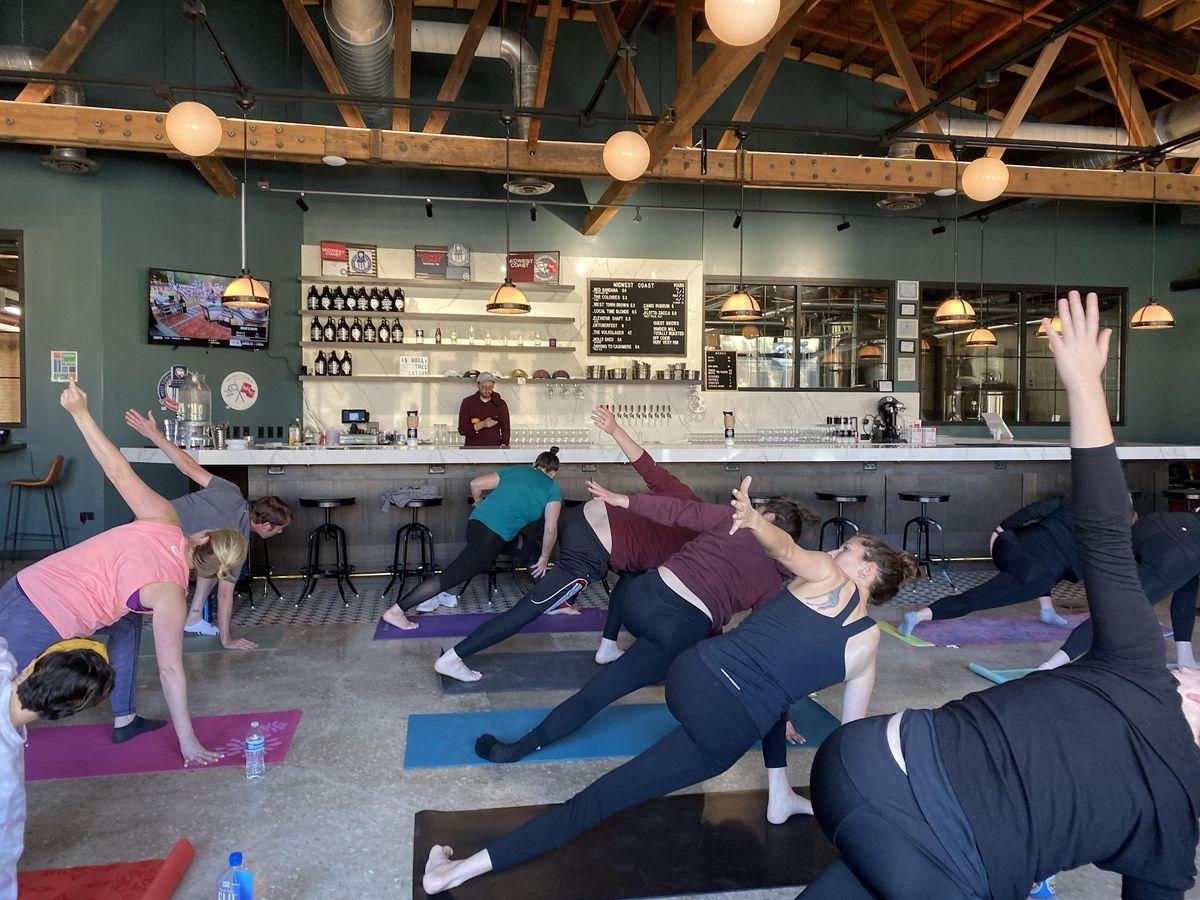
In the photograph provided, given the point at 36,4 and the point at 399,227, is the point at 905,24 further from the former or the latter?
the point at 36,4

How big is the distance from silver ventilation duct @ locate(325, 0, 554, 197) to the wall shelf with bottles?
5.76 feet

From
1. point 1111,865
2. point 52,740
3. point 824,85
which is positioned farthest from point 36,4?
point 1111,865

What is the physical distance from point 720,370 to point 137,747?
285 inches

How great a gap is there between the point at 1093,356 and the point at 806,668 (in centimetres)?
108

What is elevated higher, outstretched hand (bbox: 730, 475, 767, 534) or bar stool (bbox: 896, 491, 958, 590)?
outstretched hand (bbox: 730, 475, 767, 534)

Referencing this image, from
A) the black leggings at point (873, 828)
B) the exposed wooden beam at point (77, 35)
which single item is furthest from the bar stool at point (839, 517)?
the exposed wooden beam at point (77, 35)

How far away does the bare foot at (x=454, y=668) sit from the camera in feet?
13.4

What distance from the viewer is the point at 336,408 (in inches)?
339

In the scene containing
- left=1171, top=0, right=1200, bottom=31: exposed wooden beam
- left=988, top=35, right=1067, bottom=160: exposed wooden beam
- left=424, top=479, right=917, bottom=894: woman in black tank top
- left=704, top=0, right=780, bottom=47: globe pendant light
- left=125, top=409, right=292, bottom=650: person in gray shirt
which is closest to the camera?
left=424, top=479, right=917, bottom=894: woman in black tank top

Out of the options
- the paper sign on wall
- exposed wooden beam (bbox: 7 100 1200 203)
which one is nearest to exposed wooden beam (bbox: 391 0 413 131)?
exposed wooden beam (bbox: 7 100 1200 203)

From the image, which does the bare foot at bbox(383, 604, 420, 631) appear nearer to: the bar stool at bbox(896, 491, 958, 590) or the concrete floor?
the concrete floor

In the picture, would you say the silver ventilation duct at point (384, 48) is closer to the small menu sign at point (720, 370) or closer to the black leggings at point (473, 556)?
the small menu sign at point (720, 370)

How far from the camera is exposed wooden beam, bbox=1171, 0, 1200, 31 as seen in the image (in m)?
6.51

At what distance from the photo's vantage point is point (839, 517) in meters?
6.86
